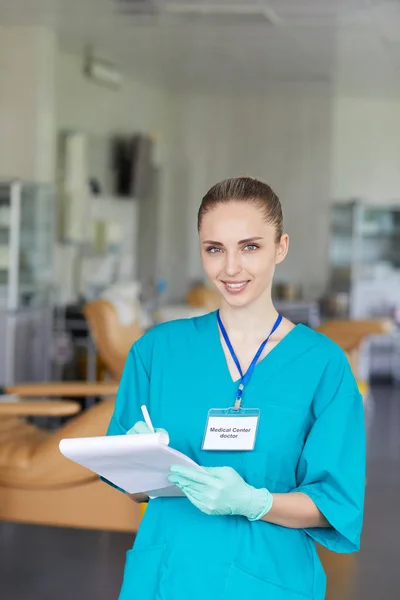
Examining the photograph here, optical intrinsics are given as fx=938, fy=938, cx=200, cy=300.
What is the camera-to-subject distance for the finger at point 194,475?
134cm

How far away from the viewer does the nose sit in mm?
1505

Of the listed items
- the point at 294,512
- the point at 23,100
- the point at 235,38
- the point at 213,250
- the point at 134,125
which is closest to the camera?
the point at 294,512

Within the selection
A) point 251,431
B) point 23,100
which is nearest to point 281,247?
point 251,431

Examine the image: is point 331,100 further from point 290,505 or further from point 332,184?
point 290,505

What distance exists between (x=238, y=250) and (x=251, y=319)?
0.44ft

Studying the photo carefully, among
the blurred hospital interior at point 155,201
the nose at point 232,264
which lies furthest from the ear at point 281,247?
the blurred hospital interior at point 155,201

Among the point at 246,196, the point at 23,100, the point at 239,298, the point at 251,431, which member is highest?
the point at 23,100

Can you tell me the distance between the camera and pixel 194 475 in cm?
134

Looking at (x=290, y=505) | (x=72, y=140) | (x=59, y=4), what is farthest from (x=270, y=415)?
(x=72, y=140)

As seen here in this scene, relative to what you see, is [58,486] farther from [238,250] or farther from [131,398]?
[238,250]

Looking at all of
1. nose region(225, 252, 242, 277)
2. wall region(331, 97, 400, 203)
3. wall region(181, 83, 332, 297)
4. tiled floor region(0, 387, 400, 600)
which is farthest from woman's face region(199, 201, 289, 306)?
wall region(331, 97, 400, 203)

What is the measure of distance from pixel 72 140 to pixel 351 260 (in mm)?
3095

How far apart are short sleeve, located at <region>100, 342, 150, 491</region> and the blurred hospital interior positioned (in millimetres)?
1638

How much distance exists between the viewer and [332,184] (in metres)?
9.38
